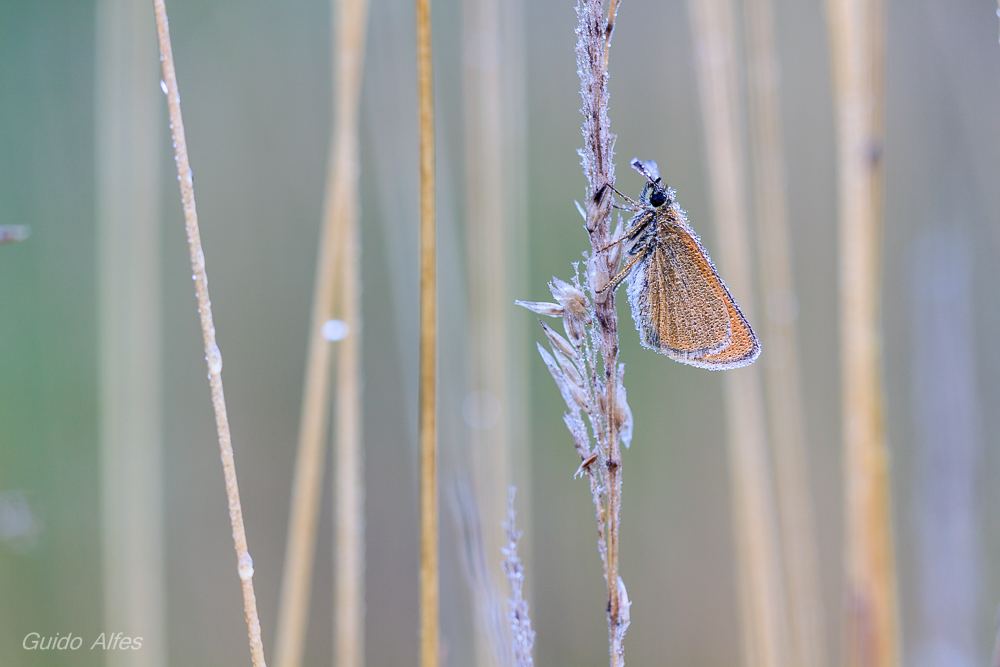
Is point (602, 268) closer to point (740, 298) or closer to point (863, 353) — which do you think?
point (863, 353)

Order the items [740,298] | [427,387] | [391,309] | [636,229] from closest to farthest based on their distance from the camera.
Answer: [427,387] → [636,229] → [740,298] → [391,309]

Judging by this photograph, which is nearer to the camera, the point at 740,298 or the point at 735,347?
the point at 735,347

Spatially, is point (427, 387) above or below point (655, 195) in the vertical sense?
below

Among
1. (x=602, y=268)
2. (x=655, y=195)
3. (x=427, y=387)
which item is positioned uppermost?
(x=655, y=195)

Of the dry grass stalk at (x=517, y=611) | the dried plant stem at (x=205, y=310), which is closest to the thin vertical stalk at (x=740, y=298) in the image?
the dry grass stalk at (x=517, y=611)

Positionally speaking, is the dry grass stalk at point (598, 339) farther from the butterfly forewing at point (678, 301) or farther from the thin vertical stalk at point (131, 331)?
the thin vertical stalk at point (131, 331)

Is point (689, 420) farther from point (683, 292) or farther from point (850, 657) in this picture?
point (850, 657)

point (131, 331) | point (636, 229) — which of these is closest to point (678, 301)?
point (636, 229)
